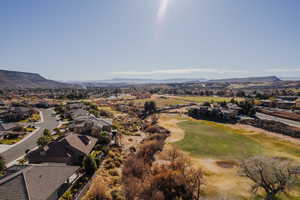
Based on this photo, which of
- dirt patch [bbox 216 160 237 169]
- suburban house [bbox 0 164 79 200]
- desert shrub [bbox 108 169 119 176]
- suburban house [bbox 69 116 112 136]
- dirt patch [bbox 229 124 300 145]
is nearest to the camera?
suburban house [bbox 0 164 79 200]

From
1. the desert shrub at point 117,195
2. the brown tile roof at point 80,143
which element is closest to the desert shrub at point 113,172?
the desert shrub at point 117,195

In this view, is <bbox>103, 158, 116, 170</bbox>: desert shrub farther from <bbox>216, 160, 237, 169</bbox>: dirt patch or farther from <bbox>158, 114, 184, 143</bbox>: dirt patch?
<bbox>216, 160, 237, 169</bbox>: dirt patch

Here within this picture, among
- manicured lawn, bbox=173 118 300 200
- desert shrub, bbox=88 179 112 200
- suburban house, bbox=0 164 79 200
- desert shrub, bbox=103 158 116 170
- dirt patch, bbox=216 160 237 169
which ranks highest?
suburban house, bbox=0 164 79 200

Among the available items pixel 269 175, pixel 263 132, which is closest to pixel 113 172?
pixel 269 175

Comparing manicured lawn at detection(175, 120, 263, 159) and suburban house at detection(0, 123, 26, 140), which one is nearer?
manicured lawn at detection(175, 120, 263, 159)

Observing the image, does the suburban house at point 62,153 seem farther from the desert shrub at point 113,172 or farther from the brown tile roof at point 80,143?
the desert shrub at point 113,172

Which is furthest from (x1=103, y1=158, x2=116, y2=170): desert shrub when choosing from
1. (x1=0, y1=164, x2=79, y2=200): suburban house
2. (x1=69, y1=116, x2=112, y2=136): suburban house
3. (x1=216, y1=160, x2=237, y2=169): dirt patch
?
(x1=216, y1=160, x2=237, y2=169): dirt patch

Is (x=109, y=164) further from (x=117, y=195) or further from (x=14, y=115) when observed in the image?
(x=14, y=115)
